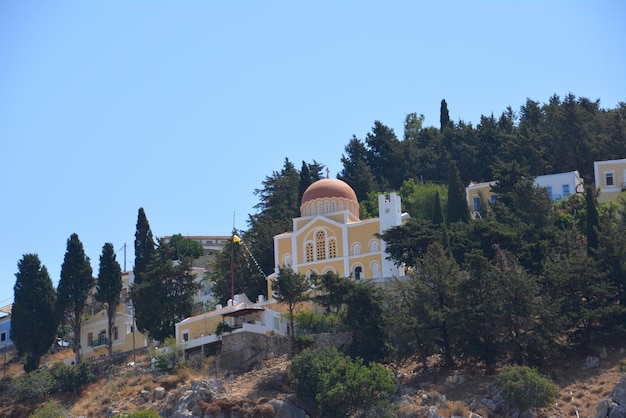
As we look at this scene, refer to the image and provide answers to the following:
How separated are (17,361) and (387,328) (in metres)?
26.2

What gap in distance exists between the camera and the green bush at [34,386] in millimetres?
58938

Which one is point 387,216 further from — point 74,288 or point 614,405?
point 614,405

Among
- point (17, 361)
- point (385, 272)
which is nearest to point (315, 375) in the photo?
point (385, 272)

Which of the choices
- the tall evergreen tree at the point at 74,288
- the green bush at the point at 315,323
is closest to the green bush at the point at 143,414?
the green bush at the point at 315,323

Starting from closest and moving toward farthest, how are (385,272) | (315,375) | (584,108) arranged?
(315,375) < (385,272) < (584,108)

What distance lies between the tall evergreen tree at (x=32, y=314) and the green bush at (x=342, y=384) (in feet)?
62.3

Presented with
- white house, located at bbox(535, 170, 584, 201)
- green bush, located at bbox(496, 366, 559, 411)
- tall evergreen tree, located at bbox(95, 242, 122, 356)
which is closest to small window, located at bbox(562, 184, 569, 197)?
white house, located at bbox(535, 170, 584, 201)

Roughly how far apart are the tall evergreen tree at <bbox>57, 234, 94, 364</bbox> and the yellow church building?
10506 millimetres

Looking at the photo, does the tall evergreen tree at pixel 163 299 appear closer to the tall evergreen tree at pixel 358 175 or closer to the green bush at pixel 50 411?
the green bush at pixel 50 411

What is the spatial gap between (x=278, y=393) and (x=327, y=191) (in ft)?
73.2

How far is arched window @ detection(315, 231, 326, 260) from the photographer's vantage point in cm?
7044

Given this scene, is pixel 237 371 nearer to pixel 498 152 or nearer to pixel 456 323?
pixel 456 323

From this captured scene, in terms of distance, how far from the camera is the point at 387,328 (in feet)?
176

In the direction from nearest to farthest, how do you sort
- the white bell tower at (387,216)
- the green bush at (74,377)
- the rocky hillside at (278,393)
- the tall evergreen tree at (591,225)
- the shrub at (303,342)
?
the rocky hillside at (278,393)
the shrub at (303,342)
the tall evergreen tree at (591,225)
the green bush at (74,377)
the white bell tower at (387,216)
